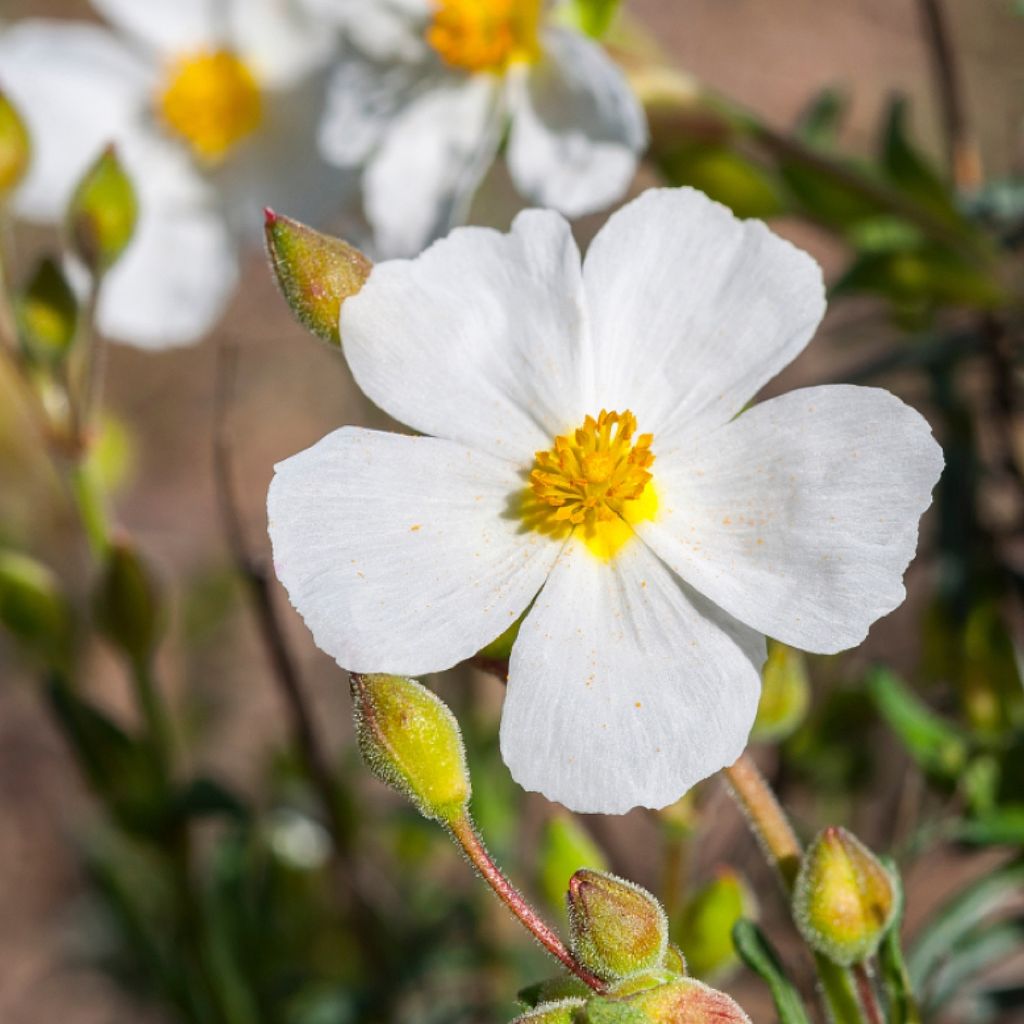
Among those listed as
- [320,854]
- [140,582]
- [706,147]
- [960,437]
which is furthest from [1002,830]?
[320,854]

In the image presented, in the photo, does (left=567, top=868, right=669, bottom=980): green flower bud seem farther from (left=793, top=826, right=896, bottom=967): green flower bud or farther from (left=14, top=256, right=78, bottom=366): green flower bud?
(left=14, top=256, right=78, bottom=366): green flower bud

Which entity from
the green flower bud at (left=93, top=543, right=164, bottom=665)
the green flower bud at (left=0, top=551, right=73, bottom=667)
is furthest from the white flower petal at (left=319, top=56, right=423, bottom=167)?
the green flower bud at (left=0, top=551, right=73, bottom=667)

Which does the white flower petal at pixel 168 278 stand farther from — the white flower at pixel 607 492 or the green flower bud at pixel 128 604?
the white flower at pixel 607 492

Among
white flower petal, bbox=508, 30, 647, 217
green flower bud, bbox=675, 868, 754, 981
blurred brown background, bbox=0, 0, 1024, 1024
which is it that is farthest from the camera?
blurred brown background, bbox=0, 0, 1024, 1024

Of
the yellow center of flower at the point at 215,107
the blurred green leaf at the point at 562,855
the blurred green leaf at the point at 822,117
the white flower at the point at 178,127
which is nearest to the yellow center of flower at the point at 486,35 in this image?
the white flower at the point at 178,127

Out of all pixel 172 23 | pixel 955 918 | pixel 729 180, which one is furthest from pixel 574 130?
pixel 955 918

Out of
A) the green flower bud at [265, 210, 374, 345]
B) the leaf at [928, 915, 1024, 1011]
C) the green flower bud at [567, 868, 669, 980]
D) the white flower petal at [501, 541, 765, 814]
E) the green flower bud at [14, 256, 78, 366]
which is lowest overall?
the leaf at [928, 915, 1024, 1011]
